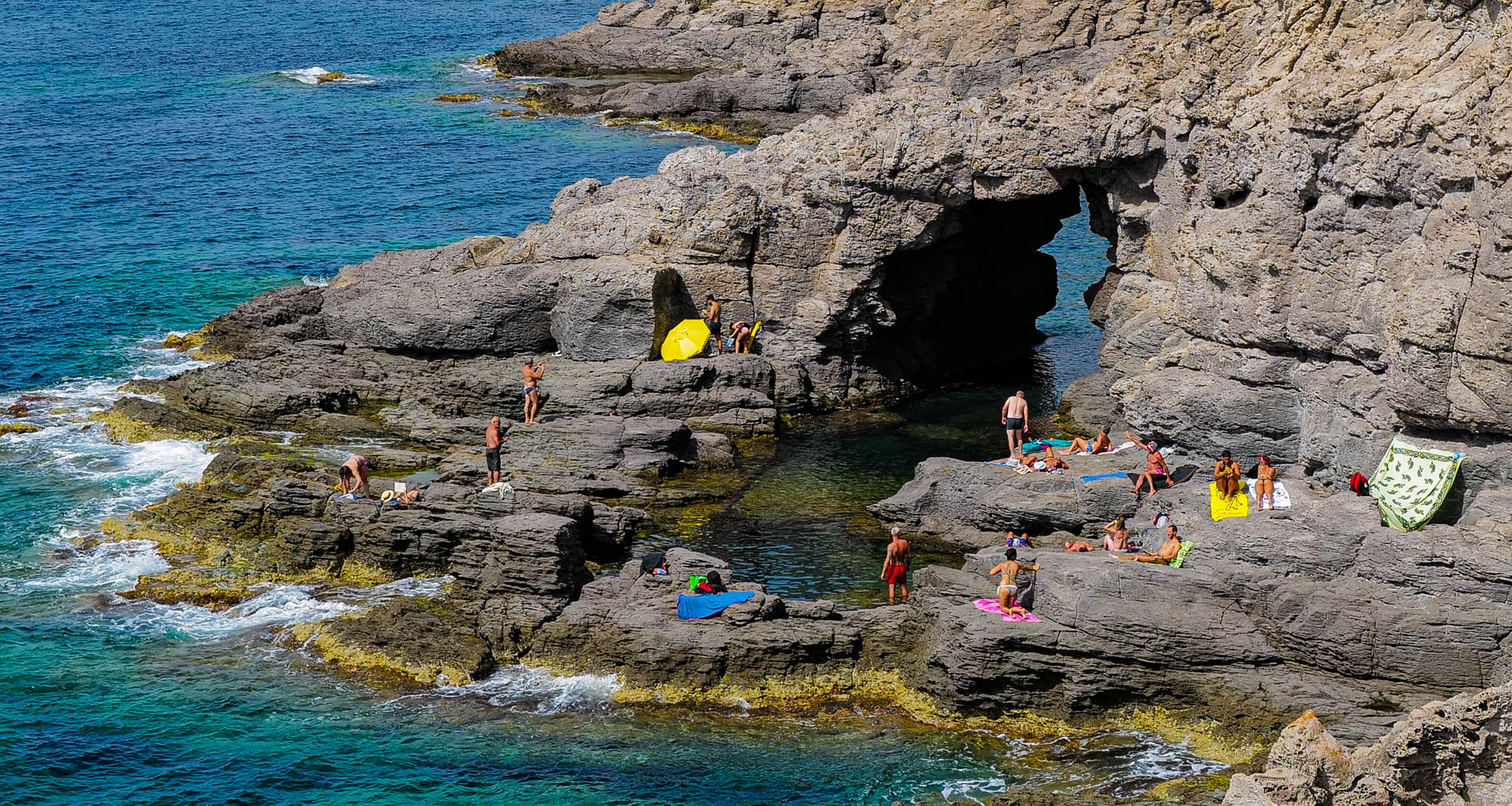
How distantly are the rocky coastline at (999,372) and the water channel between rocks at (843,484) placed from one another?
2.92 feet

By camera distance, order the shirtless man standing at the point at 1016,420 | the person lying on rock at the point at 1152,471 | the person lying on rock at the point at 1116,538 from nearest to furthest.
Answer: the person lying on rock at the point at 1116,538 < the person lying on rock at the point at 1152,471 < the shirtless man standing at the point at 1016,420

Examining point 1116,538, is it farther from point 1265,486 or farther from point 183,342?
point 183,342

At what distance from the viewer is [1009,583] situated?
3128 cm

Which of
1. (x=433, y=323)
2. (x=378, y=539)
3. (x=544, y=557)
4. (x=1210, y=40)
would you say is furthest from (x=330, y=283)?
(x=1210, y=40)

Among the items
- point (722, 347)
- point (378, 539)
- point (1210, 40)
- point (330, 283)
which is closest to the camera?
point (378, 539)

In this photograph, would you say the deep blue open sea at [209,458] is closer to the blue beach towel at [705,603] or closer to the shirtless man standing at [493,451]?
the blue beach towel at [705,603]

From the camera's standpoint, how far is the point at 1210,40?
40.7 meters

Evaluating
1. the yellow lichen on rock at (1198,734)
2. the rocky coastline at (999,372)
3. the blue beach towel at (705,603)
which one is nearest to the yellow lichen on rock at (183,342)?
the rocky coastline at (999,372)

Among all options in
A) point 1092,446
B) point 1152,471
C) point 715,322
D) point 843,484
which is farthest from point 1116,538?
point 715,322

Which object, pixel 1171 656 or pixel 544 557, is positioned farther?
pixel 544 557

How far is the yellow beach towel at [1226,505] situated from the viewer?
112ft

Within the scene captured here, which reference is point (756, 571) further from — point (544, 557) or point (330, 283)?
point (330, 283)

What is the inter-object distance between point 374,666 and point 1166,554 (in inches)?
640

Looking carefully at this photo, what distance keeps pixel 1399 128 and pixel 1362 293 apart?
3550 mm
